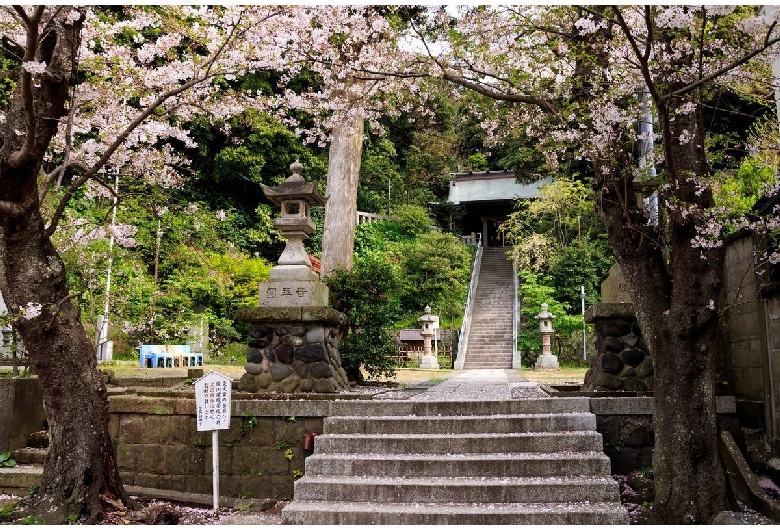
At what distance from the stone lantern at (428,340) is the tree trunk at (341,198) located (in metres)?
7.78

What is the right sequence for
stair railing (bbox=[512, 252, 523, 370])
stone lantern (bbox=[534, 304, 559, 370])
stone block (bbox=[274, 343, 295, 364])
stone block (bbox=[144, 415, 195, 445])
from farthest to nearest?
stair railing (bbox=[512, 252, 523, 370]) → stone lantern (bbox=[534, 304, 559, 370]) → stone block (bbox=[274, 343, 295, 364]) → stone block (bbox=[144, 415, 195, 445])

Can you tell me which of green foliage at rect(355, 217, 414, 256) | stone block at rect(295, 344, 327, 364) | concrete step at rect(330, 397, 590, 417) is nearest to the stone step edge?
concrete step at rect(330, 397, 590, 417)

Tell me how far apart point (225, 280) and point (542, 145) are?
502 inches

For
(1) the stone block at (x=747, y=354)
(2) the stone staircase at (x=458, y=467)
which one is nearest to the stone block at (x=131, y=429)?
(2) the stone staircase at (x=458, y=467)

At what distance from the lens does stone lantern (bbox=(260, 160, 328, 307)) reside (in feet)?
23.5

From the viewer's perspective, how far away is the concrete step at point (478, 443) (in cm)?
519

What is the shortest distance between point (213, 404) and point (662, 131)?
14.7 ft

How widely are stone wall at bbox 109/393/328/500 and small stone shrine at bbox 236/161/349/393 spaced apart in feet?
3.14

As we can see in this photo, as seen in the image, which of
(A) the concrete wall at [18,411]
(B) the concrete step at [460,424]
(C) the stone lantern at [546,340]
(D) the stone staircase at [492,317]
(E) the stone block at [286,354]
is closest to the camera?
(B) the concrete step at [460,424]

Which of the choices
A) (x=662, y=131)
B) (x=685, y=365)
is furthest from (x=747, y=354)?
(x=662, y=131)

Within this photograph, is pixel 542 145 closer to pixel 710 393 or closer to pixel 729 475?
pixel 710 393

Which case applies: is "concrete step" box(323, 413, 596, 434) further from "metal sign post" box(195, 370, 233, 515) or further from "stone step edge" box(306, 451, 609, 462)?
"metal sign post" box(195, 370, 233, 515)

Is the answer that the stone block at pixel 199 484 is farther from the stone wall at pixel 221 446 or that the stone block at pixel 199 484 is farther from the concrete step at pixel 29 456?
the concrete step at pixel 29 456

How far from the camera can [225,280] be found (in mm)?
16984
